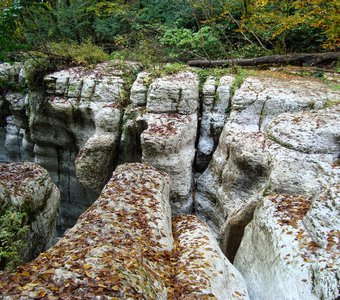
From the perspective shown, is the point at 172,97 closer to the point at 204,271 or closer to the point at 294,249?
the point at 204,271

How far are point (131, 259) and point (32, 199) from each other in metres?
5.03

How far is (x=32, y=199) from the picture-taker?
8625 millimetres

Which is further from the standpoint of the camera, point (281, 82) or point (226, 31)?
point (226, 31)

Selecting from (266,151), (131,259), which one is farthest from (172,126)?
(131,259)

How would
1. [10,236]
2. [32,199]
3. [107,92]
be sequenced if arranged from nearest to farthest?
1. [10,236]
2. [32,199]
3. [107,92]

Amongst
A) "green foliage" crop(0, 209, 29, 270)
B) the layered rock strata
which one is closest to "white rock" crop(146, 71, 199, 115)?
the layered rock strata

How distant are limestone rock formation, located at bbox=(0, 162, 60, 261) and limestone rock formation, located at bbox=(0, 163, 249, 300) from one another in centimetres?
261

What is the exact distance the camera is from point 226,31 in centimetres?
1441

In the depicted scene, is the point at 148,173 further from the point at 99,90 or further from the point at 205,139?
the point at 99,90

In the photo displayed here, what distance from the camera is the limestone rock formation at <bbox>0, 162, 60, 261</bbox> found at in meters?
8.17

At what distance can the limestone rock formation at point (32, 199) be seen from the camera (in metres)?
8.17

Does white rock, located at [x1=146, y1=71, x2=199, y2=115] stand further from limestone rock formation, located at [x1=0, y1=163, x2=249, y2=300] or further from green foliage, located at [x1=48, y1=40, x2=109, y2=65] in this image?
green foliage, located at [x1=48, y1=40, x2=109, y2=65]

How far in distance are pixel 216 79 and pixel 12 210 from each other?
7526 millimetres

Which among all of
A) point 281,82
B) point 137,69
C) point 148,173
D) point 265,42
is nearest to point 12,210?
point 148,173
